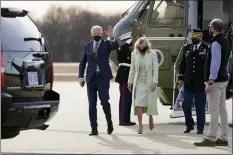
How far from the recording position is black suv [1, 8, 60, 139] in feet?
23.3

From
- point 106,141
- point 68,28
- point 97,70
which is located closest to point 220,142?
point 106,141

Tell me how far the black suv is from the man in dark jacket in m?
2.20

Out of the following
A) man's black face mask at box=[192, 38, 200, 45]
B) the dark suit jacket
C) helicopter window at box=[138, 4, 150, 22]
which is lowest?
the dark suit jacket

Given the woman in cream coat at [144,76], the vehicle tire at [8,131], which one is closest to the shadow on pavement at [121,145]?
the woman in cream coat at [144,76]

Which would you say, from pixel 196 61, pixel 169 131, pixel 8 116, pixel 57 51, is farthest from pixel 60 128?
pixel 57 51

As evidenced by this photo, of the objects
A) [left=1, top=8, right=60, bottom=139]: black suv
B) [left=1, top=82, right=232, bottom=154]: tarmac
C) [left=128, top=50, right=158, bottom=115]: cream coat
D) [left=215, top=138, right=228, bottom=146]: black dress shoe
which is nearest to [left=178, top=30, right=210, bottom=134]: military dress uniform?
[left=1, top=82, right=232, bottom=154]: tarmac

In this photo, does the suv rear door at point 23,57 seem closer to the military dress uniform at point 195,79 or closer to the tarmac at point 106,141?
the tarmac at point 106,141

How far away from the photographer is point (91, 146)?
8.68 m

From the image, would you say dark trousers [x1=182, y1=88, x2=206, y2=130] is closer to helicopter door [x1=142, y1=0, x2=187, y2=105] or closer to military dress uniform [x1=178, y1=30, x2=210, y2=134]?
military dress uniform [x1=178, y1=30, x2=210, y2=134]

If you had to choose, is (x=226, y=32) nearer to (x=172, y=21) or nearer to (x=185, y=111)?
(x=172, y=21)

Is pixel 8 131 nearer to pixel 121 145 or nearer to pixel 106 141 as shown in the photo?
pixel 121 145

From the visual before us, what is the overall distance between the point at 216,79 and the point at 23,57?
2.84 metres

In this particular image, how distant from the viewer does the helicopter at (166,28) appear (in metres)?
12.2

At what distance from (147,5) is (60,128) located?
11.1 ft
